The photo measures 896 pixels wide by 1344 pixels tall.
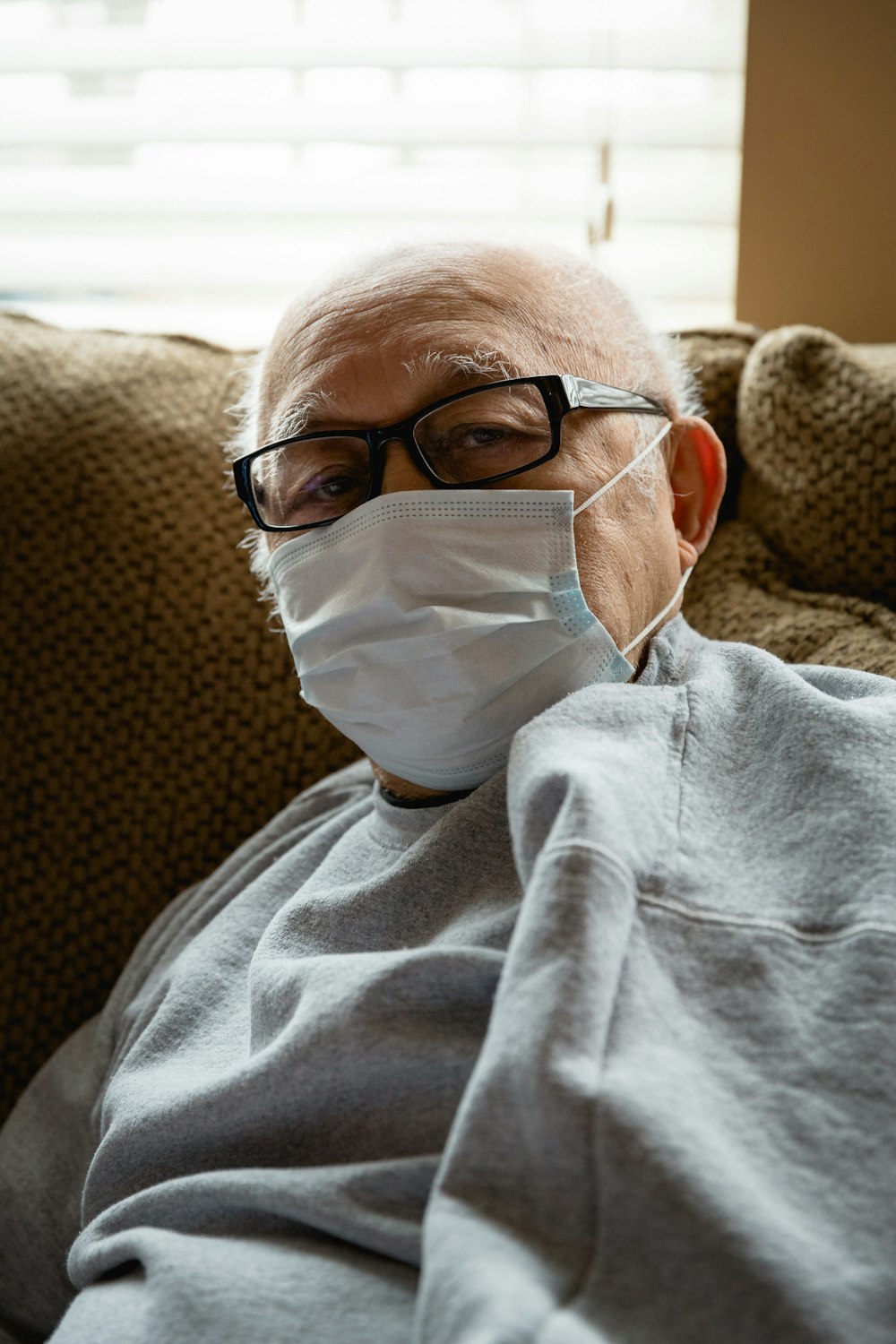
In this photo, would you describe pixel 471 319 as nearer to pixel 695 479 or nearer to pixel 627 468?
pixel 627 468

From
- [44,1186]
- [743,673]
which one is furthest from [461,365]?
[44,1186]

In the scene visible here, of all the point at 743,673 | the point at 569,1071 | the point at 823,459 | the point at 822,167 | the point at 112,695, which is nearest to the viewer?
the point at 569,1071

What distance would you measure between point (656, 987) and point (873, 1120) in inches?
5.2

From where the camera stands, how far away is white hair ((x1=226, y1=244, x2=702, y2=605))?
3.49 feet

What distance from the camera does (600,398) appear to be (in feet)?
3.45

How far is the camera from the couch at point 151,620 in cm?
124

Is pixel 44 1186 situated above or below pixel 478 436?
below

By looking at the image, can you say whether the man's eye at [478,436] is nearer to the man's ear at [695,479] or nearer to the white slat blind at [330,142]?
the man's ear at [695,479]

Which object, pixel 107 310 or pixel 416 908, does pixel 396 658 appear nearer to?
pixel 416 908

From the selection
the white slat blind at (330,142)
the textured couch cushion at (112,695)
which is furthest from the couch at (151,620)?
the white slat blind at (330,142)

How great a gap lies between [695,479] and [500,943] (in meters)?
0.61

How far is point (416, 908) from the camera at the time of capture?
3.03 ft

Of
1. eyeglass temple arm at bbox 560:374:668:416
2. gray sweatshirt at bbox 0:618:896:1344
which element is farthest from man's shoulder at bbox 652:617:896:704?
eyeglass temple arm at bbox 560:374:668:416

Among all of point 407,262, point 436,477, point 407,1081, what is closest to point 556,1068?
point 407,1081
